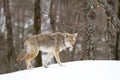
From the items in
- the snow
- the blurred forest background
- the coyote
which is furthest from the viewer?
the blurred forest background

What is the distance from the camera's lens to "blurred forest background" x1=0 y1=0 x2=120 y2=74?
1497cm

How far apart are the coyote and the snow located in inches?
26.0

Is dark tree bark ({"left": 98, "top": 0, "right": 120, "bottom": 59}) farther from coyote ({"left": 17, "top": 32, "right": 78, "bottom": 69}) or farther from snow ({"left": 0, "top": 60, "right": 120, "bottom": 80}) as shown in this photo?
snow ({"left": 0, "top": 60, "right": 120, "bottom": 80})

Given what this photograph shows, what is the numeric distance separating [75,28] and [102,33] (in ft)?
11.2

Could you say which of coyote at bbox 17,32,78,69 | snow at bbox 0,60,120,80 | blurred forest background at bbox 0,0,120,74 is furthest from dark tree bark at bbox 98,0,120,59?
snow at bbox 0,60,120,80

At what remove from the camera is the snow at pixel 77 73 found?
8.58 m

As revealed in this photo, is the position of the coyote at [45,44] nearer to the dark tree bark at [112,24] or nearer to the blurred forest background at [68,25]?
the blurred forest background at [68,25]

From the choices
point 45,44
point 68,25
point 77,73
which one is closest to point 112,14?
point 45,44

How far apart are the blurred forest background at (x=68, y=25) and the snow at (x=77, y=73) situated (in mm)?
5178

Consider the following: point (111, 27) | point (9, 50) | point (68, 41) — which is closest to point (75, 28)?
point (9, 50)

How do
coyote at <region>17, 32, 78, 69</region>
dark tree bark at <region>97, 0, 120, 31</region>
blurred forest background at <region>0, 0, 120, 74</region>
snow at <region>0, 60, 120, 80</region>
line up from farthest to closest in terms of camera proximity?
blurred forest background at <region>0, 0, 120, 74</region> → dark tree bark at <region>97, 0, 120, 31</region> → coyote at <region>17, 32, 78, 69</region> → snow at <region>0, 60, 120, 80</region>

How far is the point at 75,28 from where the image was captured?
86.1 ft

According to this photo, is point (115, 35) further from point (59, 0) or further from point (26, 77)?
point (59, 0)

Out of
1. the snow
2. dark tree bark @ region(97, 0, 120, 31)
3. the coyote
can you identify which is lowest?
the snow
